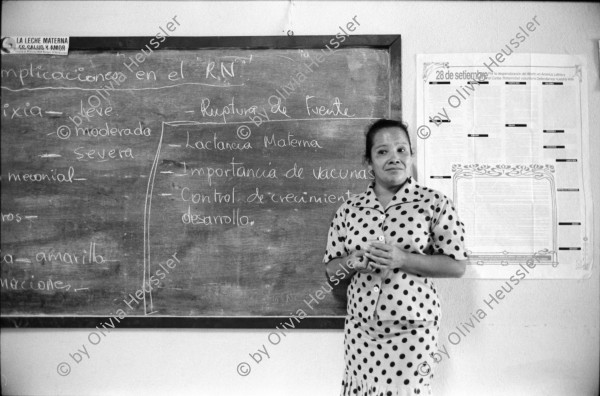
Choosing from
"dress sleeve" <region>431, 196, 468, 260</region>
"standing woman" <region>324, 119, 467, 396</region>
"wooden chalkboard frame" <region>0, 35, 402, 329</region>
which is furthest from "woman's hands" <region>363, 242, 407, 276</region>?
"wooden chalkboard frame" <region>0, 35, 402, 329</region>

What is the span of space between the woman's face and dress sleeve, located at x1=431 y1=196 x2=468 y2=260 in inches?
6.6

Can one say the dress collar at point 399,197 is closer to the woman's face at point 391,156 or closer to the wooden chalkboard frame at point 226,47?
the woman's face at point 391,156

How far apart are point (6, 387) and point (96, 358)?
454 mm

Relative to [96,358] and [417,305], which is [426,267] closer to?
[417,305]

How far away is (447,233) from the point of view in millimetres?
1375

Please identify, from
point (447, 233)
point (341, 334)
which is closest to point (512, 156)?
point (447, 233)

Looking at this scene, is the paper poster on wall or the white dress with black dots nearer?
the white dress with black dots

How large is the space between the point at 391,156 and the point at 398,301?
1.57ft

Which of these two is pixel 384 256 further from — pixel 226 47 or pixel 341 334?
pixel 226 47

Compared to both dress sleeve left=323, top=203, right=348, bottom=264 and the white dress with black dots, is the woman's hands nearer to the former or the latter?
the white dress with black dots

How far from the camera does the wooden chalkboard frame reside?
191cm

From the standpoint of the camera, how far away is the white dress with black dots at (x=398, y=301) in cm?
132

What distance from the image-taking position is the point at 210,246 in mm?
1934

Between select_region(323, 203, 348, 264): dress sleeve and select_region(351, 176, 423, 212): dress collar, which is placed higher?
select_region(351, 176, 423, 212): dress collar
